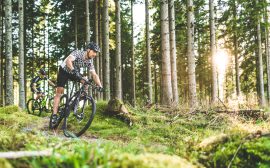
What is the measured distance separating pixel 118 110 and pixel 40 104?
22.9 ft

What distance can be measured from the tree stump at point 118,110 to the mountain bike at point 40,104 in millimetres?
6282

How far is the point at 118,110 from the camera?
30.7 feet

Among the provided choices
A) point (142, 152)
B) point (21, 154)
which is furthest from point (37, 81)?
point (21, 154)

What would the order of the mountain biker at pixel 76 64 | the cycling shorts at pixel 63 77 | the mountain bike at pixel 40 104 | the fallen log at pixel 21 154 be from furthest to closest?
the mountain bike at pixel 40 104
the cycling shorts at pixel 63 77
the mountain biker at pixel 76 64
the fallen log at pixel 21 154

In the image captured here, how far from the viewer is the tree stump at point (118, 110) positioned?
9.02m

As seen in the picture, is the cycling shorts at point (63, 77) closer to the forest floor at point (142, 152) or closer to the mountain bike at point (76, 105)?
the mountain bike at point (76, 105)

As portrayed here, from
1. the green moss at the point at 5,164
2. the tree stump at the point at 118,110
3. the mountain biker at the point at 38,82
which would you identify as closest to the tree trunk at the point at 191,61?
A: the tree stump at the point at 118,110

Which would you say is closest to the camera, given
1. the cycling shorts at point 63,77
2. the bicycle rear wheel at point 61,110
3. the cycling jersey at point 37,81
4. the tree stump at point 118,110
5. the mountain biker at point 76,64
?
the mountain biker at point 76,64

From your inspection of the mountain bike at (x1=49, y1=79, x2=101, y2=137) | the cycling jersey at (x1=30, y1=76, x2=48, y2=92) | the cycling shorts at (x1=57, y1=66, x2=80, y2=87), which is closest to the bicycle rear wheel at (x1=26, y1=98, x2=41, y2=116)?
the cycling jersey at (x1=30, y1=76, x2=48, y2=92)

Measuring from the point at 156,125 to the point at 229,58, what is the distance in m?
36.6

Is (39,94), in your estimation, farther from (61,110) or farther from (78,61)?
(78,61)

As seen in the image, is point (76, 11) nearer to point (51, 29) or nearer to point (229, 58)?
point (51, 29)

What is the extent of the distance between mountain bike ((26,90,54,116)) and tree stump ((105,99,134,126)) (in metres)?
6.28

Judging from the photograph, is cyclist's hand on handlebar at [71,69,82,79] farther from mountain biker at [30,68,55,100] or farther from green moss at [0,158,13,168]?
mountain biker at [30,68,55,100]
